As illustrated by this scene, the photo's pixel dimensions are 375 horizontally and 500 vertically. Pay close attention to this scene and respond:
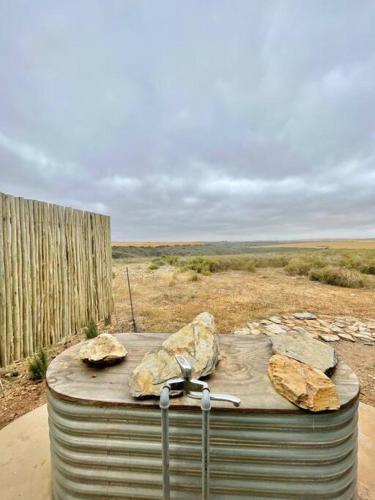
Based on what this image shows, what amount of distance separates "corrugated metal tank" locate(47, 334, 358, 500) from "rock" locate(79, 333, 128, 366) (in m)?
0.21

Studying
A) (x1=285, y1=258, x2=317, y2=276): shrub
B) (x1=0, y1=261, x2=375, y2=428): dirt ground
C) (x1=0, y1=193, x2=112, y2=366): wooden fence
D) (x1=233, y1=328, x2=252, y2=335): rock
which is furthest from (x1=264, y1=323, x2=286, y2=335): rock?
(x1=285, y1=258, x2=317, y2=276): shrub

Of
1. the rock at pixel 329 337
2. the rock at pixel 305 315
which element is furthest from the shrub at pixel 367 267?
the rock at pixel 329 337

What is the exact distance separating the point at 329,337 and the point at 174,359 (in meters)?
Result: 3.84

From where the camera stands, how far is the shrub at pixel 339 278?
331 inches

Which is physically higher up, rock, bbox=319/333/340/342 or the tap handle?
the tap handle

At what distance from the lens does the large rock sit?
115 centimetres

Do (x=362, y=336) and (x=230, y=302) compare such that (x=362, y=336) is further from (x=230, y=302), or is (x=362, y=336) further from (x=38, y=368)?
(x=38, y=368)

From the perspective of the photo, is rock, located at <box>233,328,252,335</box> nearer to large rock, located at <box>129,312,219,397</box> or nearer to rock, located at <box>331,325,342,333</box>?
rock, located at <box>331,325,342,333</box>

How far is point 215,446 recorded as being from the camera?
1047 millimetres

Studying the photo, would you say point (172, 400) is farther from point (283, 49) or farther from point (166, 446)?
point (283, 49)

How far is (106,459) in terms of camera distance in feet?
3.65

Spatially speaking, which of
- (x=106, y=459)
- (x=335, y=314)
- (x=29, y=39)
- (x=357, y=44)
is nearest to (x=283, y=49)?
(x=357, y=44)

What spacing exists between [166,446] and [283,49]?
5868mm

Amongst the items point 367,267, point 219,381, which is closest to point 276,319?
point 219,381
